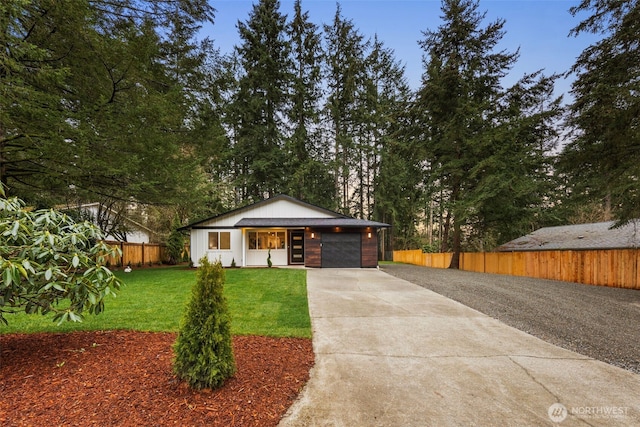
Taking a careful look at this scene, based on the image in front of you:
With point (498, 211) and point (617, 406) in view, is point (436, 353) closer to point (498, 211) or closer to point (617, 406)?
point (617, 406)

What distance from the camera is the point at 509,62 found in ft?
50.9

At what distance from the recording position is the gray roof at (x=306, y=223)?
46.3 feet

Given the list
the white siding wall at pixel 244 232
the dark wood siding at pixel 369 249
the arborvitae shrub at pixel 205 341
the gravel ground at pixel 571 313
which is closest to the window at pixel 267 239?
the white siding wall at pixel 244 232

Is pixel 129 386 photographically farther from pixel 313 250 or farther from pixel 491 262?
pixel 491 262

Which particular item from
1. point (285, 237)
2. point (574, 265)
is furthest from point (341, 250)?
point (574, 265)

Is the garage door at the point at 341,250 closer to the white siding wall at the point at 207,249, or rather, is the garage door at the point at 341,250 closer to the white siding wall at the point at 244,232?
the white siding wall at the point at 244,232

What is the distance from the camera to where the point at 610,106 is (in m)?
7.64

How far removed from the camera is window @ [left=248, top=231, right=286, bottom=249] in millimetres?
15516

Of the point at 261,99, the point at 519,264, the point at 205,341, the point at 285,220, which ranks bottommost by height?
Answer: the point at 519,264

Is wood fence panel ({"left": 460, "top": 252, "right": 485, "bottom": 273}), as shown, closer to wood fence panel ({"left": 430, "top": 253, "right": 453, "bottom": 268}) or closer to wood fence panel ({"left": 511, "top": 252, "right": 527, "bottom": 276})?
wood fence panel ({"left": 430, "top": 253, "right": 453, "bottom": 268})

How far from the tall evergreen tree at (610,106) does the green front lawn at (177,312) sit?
957cm

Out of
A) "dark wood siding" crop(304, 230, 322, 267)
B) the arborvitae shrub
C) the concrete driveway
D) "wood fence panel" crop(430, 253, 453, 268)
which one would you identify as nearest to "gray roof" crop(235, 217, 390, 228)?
"dark wood siding" crop(304, 230, 322, 267)

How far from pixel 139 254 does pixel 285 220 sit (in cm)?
872

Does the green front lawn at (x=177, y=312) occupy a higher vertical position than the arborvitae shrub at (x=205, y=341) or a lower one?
lower
